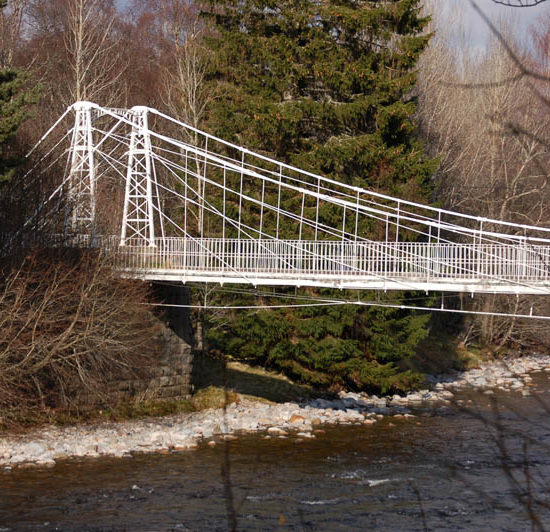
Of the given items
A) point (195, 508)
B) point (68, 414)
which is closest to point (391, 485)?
point (195, 508)

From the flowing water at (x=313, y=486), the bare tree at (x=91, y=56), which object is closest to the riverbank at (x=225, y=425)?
the flowing water at (x=313, y=486)

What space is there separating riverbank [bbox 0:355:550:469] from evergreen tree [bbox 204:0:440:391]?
122 cm

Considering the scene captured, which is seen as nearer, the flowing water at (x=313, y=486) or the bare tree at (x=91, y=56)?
the flowing water at (x=313, y=486)

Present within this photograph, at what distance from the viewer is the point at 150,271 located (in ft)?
60.5

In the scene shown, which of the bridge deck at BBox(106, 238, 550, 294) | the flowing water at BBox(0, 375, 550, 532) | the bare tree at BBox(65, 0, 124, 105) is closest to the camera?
the flowing water at BBox(0, 375, 550, 532)

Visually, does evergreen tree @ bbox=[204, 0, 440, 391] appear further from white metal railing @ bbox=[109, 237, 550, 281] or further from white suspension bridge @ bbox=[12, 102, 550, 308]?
white metal railing @ bbox=[109, 237, 550, 281]

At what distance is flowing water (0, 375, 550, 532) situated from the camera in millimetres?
11656

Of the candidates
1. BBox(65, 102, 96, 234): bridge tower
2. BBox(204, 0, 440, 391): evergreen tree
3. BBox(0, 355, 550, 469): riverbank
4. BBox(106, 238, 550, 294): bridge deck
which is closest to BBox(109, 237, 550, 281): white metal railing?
BBox(106, 238, 550, 294): bridge deck

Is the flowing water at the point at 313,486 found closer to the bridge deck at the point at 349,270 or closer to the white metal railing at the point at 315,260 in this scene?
the bridge deck at the point at 349,270

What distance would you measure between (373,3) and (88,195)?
10255 millimetres

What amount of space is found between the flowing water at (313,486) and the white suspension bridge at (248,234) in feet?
10.2

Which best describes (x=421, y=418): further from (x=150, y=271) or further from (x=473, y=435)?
(x=150, y=271)

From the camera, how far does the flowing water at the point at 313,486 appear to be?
459 inches

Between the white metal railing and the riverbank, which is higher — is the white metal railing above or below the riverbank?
above
